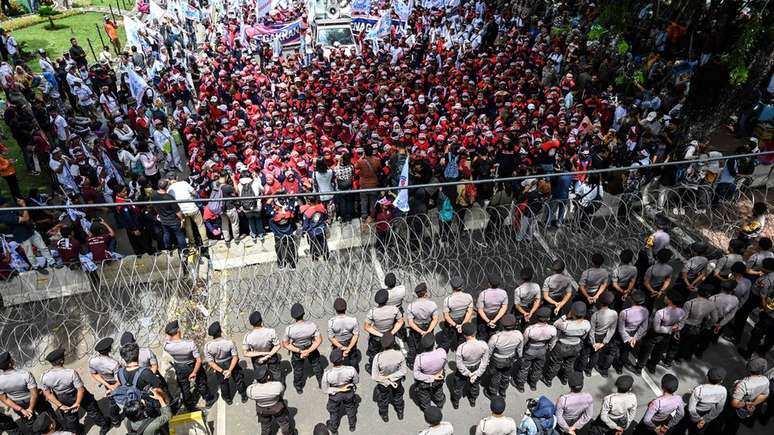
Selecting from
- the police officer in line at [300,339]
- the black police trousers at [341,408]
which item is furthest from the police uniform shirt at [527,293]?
the police officer in line at [300,339]

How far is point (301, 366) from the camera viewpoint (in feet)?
24.5

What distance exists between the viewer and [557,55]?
15555mm

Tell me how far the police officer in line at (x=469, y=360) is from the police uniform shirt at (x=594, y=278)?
1958 millimetres

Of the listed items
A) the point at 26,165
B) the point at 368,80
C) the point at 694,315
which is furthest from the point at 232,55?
the point at 694,315

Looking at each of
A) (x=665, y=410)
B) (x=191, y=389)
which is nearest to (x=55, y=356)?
(x=191, y=389)

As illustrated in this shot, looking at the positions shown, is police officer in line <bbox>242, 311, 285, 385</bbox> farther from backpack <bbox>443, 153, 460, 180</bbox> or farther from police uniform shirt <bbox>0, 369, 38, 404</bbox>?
backpack <bbox>443, 153, 460, 180</bbox>

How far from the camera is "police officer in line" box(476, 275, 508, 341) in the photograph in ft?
24.4

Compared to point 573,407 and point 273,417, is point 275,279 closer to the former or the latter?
point 273,417

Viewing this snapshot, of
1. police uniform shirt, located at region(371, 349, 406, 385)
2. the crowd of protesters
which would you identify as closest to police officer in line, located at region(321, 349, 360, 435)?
police uniform shirt, located at region(371, 349, 406, 385)

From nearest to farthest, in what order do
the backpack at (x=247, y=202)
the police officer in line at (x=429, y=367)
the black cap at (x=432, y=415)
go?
1. the black cap at (x=432, y=415)
2. the police officer in line at (x=429, y=367)
3. the backpack at (x=247, y=202)

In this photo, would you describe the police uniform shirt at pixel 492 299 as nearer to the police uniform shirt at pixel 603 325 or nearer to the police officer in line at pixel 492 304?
the police officer in line at pixel 492 304

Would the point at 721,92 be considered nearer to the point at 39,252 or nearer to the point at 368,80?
the point at 368,80

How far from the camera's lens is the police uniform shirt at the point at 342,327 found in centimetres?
700

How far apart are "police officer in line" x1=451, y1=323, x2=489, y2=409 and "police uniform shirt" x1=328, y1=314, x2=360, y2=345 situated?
139 cm
